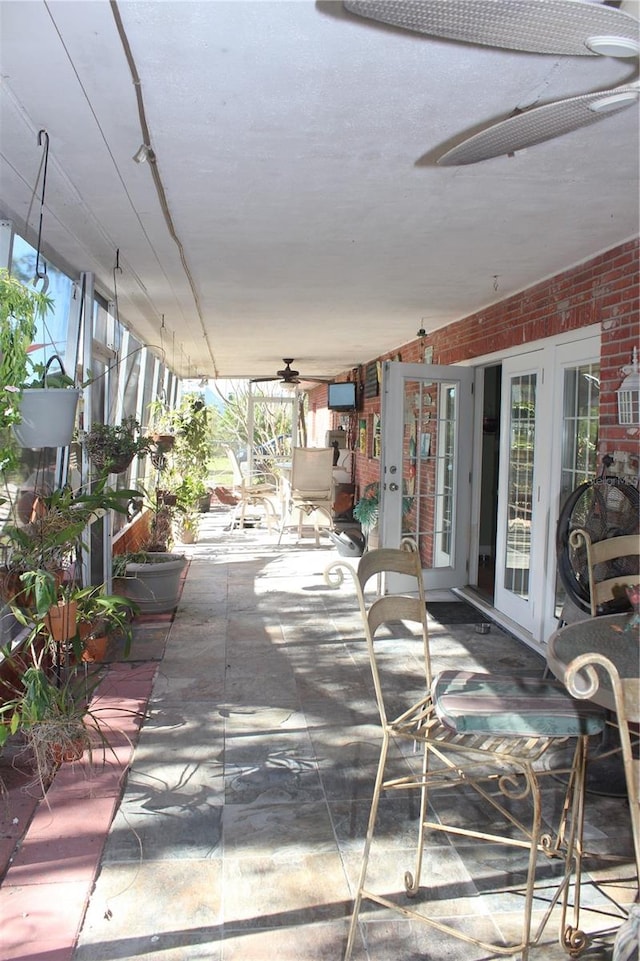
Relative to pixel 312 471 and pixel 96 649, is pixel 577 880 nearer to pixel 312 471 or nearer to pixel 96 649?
pixel 96 649

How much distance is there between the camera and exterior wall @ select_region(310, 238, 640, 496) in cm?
356

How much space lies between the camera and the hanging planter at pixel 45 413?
8.21 ft

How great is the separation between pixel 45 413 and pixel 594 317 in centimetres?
293

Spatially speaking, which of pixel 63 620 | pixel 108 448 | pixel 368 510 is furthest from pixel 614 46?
pixel 368 510

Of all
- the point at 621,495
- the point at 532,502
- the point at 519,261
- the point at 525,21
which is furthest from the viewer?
the point at 532,502

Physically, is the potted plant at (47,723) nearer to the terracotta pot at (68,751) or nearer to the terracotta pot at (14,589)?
the terracotta pot at (68,751)

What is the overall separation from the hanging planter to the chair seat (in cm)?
162

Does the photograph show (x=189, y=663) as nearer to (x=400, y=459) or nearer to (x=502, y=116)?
(x=400, y=459)

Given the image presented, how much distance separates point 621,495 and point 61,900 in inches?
110

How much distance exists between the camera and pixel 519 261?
414 centimetres

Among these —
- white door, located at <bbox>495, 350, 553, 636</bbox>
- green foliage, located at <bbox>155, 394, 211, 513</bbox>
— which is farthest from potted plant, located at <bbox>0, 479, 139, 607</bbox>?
green foliage, located at <bbox>155, 394, 211, 513</bbox>

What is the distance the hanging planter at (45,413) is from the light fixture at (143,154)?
2.66 ft

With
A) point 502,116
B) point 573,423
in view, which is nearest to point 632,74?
point 502,116

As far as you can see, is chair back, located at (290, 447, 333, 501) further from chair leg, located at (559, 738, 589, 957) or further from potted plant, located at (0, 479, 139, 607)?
chair leg, located at (559, 738, 589, 957)
